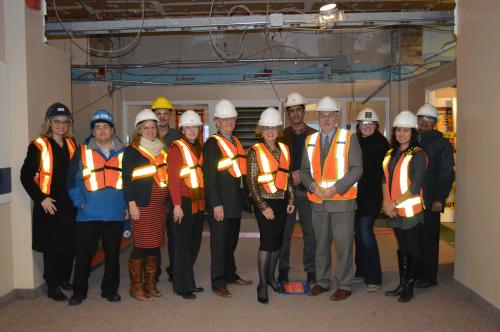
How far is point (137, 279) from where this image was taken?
371cm

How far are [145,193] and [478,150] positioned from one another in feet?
8.62

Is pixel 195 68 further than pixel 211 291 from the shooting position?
Yes

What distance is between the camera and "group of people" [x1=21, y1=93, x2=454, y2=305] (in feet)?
11.6

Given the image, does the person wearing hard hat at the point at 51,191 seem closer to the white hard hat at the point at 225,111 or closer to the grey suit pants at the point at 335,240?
the white hard hat at the point at 225,111

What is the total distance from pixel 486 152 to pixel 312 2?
3.83 meters

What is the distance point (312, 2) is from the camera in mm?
6453

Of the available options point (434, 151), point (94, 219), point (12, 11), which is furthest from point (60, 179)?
point (434, 151)

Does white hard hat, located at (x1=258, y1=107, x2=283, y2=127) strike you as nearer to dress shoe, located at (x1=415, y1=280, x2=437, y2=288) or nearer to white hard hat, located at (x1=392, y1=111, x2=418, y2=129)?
white hard hat, located at (x1=392, y1=111, x2=418, y2=129)

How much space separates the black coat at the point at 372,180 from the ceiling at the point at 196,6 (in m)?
3.27

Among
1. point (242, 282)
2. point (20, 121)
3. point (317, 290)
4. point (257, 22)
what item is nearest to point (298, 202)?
point (317, 290)

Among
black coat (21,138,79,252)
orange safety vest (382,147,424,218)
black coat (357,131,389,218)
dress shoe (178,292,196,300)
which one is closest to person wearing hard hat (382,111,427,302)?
orange safety vest (382,147,424,218)

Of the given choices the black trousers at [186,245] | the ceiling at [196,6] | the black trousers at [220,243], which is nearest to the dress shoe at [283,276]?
the black trousers at [220,243]

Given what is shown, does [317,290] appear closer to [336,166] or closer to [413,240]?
[413,240]

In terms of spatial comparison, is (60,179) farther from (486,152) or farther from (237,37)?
(237,37)
